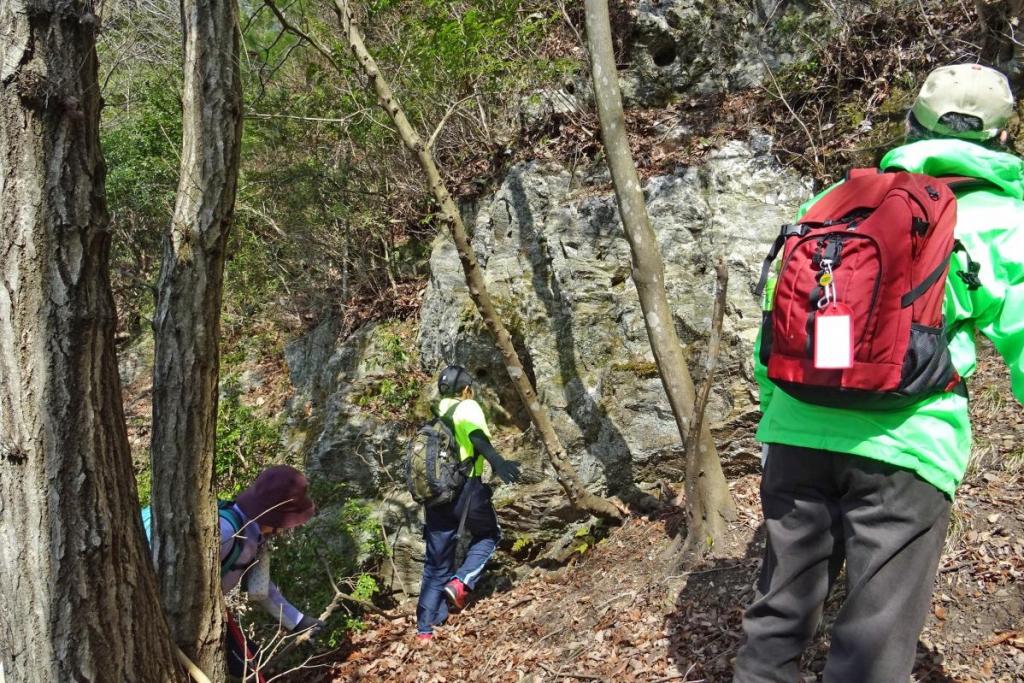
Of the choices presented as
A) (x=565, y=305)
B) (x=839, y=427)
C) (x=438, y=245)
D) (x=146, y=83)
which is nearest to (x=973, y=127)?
(x=839, y=427)

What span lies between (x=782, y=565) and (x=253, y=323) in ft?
35.4

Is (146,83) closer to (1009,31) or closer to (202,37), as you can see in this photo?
(202,37)

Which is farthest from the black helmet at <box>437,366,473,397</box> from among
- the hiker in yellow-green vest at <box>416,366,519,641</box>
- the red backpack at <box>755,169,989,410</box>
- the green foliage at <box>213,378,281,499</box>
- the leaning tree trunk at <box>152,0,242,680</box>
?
the red backpack at <box>755,169,989,410</box>

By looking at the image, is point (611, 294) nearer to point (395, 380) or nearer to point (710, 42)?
point (395, 380)

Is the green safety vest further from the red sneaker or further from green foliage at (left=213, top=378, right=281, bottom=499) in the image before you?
green foliage at (left=213, top=378, right=281, bottom=499)

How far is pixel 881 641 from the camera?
75.9 inches

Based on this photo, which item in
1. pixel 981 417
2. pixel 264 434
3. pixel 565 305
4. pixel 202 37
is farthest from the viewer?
pixel 264 434

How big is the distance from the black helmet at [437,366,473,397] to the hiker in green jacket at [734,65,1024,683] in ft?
12.5

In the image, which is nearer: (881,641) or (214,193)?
(881,641)

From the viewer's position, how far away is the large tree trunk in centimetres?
240

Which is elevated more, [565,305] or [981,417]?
[565,305]

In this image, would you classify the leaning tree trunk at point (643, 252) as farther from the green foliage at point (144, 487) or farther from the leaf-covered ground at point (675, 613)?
the green foliage at point (144, 487)

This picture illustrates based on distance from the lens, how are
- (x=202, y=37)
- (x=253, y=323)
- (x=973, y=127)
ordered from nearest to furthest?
(x=973, y=127) → (x=202, y=37) → (x=253, y=323)

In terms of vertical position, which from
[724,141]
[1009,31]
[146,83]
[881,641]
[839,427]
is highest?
[146,83]
